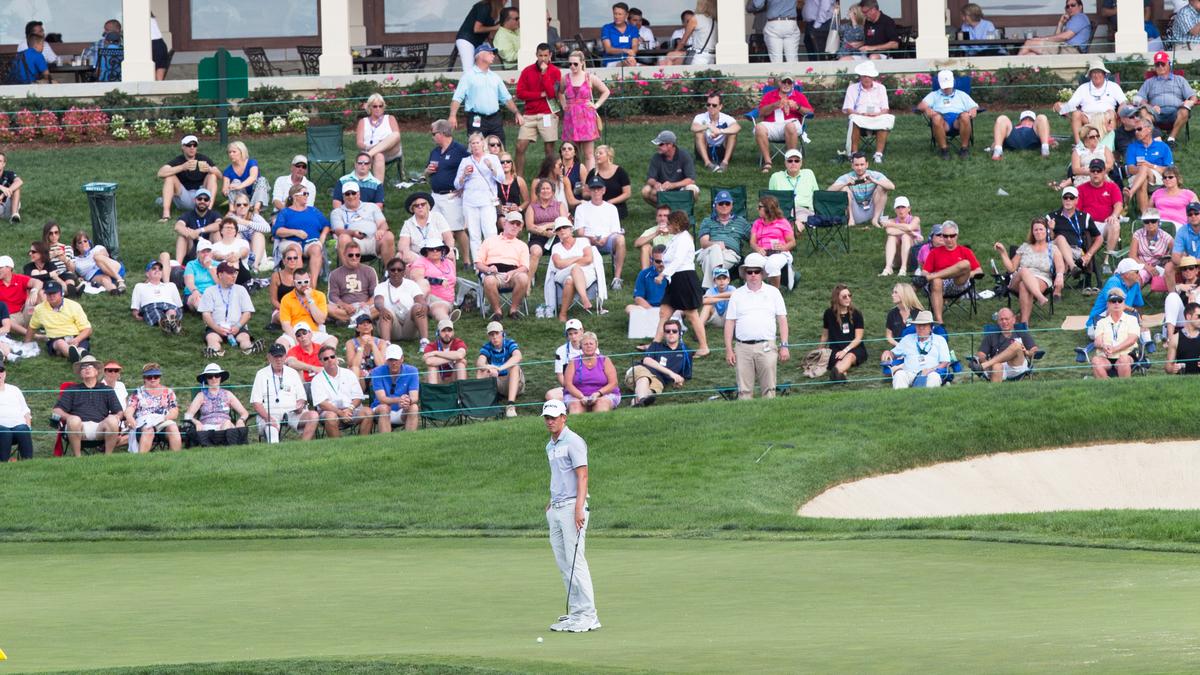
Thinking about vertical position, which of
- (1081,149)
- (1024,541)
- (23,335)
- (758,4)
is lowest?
(1024,541)

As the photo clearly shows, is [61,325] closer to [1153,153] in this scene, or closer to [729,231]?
[729,231]

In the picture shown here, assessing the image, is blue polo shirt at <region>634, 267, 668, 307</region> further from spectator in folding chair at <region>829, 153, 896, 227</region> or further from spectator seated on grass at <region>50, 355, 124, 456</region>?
spectator seated on grass at <region>50, 355, 124, 456</region>

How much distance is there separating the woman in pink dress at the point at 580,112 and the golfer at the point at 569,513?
15.4 metres

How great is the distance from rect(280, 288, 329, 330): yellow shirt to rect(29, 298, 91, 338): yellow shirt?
2.31 m

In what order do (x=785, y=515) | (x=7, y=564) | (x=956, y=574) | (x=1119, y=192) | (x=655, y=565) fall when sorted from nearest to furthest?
(x=956, y=574)
(x=655, y=565)
(x=7, y=564)
(x=785, y=515)
(x=1119, y=192)

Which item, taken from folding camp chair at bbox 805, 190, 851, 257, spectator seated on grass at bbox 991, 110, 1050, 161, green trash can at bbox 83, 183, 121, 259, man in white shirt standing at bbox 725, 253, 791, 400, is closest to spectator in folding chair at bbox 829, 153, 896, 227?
folding camp chair at bbox 805, 190, 851, 257

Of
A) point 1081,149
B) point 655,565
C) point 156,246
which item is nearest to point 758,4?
point 1081,149

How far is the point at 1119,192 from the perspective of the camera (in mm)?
25438

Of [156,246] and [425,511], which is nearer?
[425,511]

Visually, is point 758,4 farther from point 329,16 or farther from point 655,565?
point 655,565

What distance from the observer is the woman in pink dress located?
91.0 feet

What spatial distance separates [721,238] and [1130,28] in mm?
14079

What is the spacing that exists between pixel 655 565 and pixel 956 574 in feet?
7.65

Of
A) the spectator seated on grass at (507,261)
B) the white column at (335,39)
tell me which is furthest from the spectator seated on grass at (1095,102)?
the white column at (335,39)
